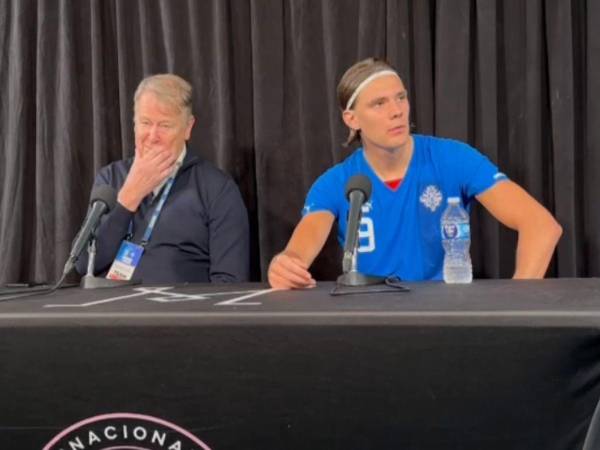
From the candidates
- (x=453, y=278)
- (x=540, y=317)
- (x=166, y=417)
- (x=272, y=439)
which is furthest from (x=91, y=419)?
(x=453, y=278)

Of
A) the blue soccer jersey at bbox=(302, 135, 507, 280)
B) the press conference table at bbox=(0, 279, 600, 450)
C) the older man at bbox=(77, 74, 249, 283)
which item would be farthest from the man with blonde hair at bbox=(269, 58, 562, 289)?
the press conference table at bbox=(0, 279, 600, 450)

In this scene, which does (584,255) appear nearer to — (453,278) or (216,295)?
(453,278)

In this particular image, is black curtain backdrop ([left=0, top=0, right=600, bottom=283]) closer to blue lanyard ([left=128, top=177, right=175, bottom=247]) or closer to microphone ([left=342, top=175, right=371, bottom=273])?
blue lanyard ([left=128, top=177, right=175, bottom=247])

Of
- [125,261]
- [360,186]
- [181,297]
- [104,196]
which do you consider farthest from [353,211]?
[125,261]

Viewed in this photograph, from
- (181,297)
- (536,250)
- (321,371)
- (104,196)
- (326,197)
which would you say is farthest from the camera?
(326,197)

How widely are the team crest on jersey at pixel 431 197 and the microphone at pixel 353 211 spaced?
1.85 feet

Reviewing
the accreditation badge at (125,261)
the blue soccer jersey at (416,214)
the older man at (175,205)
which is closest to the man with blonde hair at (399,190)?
the blue soccer jersey at (416,214)

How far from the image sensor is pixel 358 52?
2.20 m

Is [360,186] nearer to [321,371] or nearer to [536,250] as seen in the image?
[321,371]

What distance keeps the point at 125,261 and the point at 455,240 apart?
0.84m

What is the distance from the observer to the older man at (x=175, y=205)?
2014 mm

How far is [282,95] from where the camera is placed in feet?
7.48

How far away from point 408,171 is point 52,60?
4.32 ft

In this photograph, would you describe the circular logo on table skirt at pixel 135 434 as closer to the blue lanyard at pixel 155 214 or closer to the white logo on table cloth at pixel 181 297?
the white logo on table cloth at pixel 181 297
